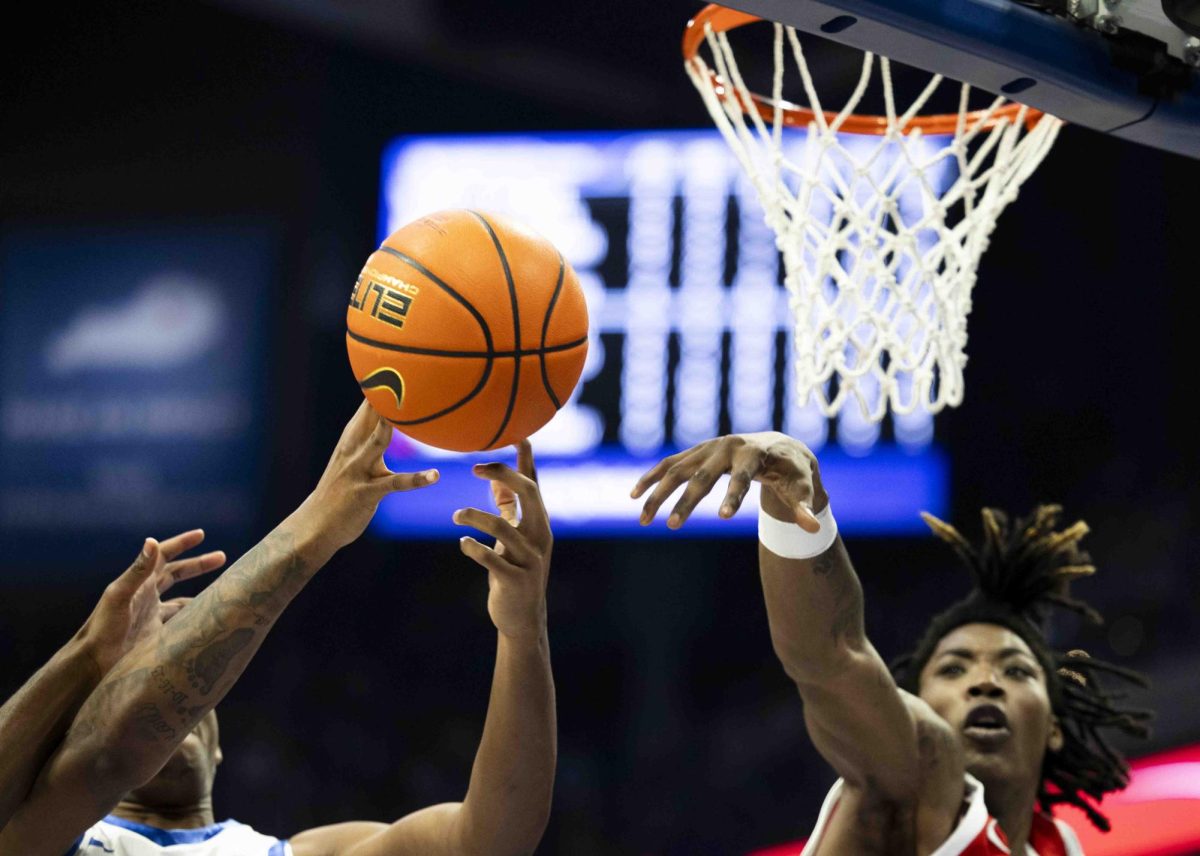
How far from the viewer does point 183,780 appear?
8.54 ft

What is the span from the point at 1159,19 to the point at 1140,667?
3092 millimetres

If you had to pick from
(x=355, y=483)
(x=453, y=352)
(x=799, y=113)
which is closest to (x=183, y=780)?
(x=355, y=483)

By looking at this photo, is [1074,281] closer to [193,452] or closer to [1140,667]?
Answer: [1140,667]

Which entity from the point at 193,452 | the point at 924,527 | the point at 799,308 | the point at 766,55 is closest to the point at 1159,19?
the point at 799,308

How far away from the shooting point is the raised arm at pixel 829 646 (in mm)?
2070

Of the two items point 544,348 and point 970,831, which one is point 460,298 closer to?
point 544,348

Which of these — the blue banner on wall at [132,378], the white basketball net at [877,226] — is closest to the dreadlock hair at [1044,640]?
the white basketball net at [877,226]

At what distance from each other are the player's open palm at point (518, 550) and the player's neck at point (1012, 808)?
1.12 metres

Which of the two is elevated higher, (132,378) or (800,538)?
(132,378)

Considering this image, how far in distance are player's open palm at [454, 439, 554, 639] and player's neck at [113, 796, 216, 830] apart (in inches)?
34.7

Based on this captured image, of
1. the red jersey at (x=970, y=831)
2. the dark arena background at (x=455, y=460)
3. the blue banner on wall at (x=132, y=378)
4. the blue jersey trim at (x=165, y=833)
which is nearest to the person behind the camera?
the red jersey at (x=970, y=831)

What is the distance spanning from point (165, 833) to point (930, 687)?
147cm

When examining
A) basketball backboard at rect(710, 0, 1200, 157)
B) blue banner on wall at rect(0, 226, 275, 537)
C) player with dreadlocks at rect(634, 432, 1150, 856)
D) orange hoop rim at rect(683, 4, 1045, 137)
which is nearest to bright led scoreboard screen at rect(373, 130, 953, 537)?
blue banner on wall at rect(0, 226, 275, 537)

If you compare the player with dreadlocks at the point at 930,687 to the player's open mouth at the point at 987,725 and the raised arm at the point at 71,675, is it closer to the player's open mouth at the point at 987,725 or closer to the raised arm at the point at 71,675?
the player's open mouth at the point at 987,725
